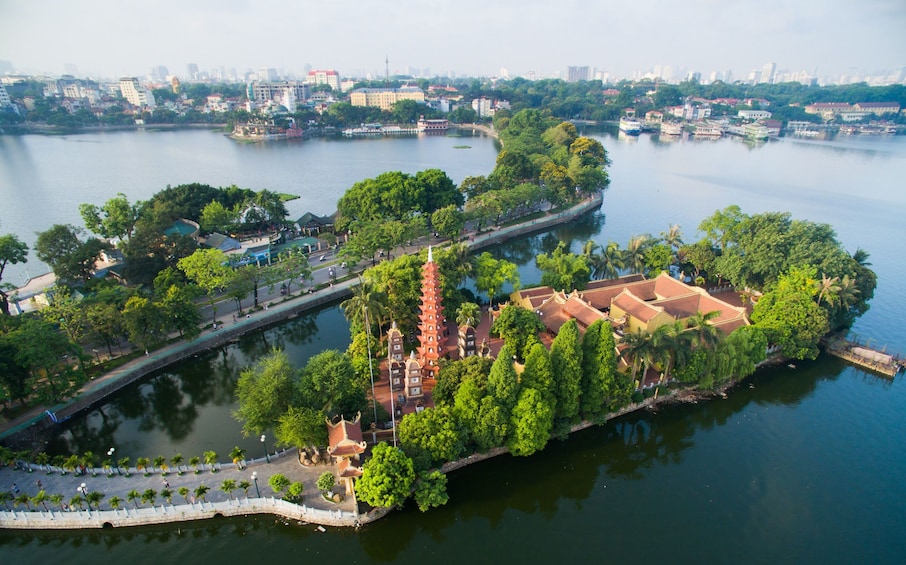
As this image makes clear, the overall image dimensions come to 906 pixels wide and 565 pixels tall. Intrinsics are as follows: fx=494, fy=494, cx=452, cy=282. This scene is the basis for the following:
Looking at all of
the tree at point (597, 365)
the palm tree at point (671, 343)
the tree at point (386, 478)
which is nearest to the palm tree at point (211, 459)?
the tree at point (386, 478)

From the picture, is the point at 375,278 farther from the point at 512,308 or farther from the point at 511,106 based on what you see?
the point at 511,106

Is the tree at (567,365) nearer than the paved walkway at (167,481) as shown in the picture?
No

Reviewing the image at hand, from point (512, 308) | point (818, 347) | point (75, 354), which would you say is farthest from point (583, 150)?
point (75, 354)

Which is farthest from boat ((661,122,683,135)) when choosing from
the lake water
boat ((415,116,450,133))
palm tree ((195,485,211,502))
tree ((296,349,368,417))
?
palm tree ((195,485,211,502))

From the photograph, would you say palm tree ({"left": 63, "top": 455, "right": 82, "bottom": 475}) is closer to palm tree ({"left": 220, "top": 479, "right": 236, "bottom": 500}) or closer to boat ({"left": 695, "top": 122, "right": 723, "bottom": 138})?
palm tree ({"left": 220, "top": 479, "right": 236, "bottom": 500})

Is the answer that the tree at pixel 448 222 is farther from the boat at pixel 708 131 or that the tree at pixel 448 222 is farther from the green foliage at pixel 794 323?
the boat at pixel 708 131

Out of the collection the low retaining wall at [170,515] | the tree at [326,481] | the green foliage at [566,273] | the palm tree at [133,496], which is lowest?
the low retaining wall at [170,515]

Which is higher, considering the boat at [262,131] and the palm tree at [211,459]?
the boat at [262,131]
